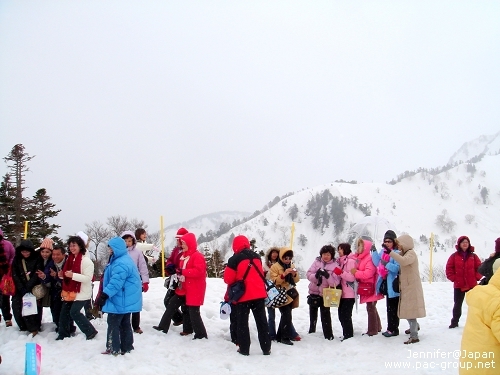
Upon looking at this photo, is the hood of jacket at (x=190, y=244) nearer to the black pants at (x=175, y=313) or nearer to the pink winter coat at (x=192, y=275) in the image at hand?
the pink winter coat at (x=192, y=275)

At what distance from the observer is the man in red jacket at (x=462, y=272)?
8359mm

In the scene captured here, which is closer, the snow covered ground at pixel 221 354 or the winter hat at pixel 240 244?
the snow covered ground at pixel 221 354

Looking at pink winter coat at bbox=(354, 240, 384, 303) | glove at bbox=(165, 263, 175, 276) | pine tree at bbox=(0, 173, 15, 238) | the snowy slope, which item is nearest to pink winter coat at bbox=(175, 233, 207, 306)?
glove at bbox=(165, 263, 175, 276)

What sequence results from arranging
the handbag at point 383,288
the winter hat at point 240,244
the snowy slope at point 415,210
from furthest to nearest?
the snowy slope at point 415,210, the handbag at point 383,288, the winter hat at point 240,244

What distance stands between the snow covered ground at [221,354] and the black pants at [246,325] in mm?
172

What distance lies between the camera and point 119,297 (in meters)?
6.61

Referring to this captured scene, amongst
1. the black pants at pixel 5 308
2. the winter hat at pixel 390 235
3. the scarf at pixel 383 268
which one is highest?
the winter hat at pixel 390 235

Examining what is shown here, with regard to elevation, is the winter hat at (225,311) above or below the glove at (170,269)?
below

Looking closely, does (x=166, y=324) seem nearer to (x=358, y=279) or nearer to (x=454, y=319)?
(x=358, y=279)

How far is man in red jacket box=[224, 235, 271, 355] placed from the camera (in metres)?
7.13

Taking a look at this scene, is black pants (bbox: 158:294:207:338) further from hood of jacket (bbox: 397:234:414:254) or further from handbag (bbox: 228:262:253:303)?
hood of jacket (bbox: 397:234:414:254)

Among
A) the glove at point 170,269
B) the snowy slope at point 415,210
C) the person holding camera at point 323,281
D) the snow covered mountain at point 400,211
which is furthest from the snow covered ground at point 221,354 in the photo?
the snow covered mountain at point 400,211

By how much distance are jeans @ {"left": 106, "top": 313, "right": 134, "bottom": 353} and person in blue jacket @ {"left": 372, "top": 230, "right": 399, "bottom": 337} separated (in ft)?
15.1

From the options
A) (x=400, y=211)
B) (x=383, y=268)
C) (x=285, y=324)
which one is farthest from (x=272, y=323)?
(x=400, y=211)
